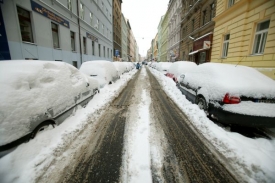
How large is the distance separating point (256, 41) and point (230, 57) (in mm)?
2165

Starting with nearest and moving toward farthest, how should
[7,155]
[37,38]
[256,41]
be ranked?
[7,155] → [256,41] → [37,38]

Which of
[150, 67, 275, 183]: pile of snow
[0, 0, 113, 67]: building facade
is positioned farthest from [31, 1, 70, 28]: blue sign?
[150, 67, 275, 183]: pile of snow

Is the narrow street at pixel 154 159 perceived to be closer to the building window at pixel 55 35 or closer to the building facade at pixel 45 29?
the building facade at pixel 45 29

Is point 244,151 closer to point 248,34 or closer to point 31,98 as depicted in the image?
point 31,98

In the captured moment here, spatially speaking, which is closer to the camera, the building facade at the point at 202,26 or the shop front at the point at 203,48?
the shop front at the point at 203,48

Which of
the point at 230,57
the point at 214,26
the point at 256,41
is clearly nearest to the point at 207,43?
the point at 214,26

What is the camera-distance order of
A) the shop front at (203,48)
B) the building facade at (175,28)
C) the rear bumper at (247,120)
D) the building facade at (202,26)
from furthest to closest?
A: 1. the building facade at (175,28)
2. the building facade at (202,26)
3. the shop front at (203,48)
4. the rear bumper at (247,120)

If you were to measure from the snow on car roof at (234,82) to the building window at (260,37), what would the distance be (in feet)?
Result: 18.7

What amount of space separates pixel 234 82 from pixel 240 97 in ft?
1.72

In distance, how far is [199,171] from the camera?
238 cm

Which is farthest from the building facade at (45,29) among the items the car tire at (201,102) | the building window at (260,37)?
Result: the building window at (260,37)

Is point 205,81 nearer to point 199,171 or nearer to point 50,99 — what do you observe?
point 199,171

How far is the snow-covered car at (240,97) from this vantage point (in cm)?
330

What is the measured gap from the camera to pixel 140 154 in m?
2.74
